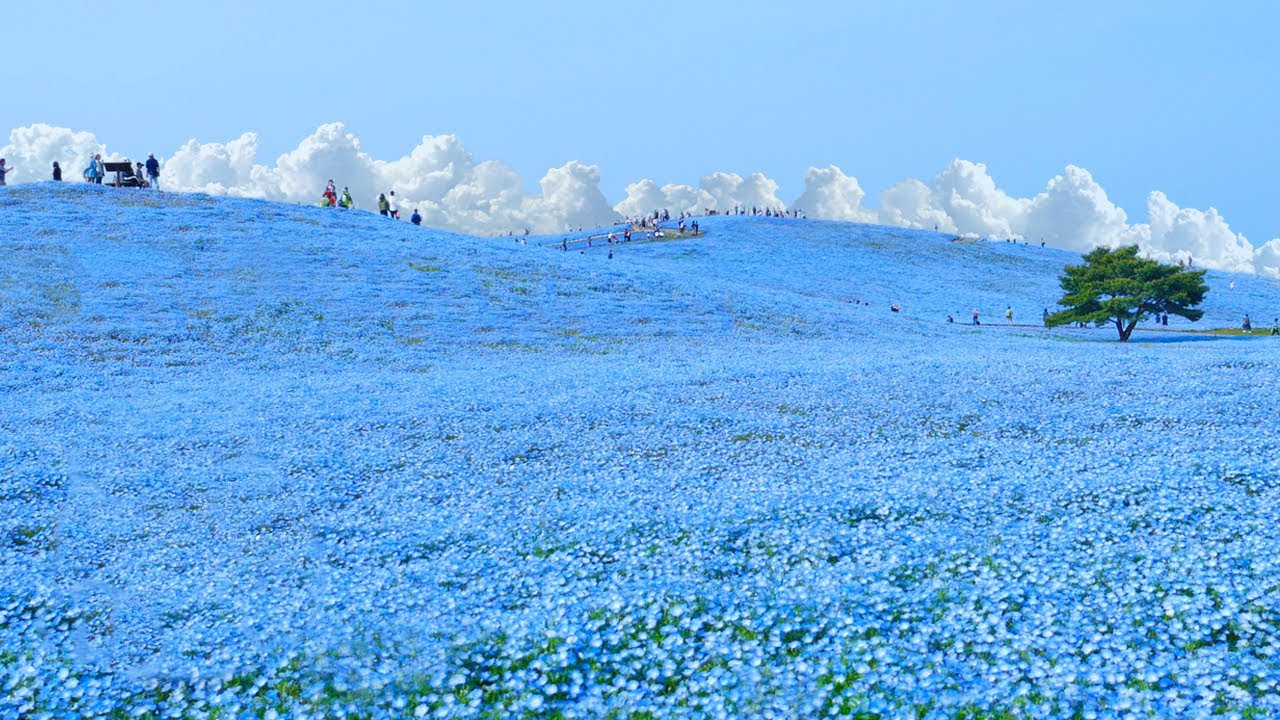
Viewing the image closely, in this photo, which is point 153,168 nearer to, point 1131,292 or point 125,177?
point 125,177

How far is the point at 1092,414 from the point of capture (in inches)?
798

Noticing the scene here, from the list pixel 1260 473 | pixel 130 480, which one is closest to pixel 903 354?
pixel 1260 473

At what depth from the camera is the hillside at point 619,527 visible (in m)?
9.58

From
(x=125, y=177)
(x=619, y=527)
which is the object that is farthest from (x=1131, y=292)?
(x=125, y=177)

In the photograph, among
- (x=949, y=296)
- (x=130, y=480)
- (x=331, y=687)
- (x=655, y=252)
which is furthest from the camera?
(x=655, y=252)

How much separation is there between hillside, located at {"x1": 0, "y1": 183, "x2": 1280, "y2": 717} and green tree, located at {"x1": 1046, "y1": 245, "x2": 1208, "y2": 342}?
1507 centimetres

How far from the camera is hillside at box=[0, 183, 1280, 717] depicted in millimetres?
9578

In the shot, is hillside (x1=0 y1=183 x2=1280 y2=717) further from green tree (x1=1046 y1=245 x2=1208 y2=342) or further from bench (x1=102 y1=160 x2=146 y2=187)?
bench (x1=102 y1=160 x2=146 y2=187)

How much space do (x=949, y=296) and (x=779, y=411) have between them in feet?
162

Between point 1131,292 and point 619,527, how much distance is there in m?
38.6

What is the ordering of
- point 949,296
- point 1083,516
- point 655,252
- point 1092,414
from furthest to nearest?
point 655,252, point 949,296, point 1092,414, point 1083,516

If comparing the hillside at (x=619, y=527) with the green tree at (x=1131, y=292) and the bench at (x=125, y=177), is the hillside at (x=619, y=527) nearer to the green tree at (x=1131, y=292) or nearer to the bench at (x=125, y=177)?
the green tree at (x=1131, y=292)

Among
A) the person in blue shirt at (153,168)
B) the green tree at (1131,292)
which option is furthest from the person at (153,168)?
the green tree at (1131,292)

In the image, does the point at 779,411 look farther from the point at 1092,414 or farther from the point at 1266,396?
the point at 1266,396
